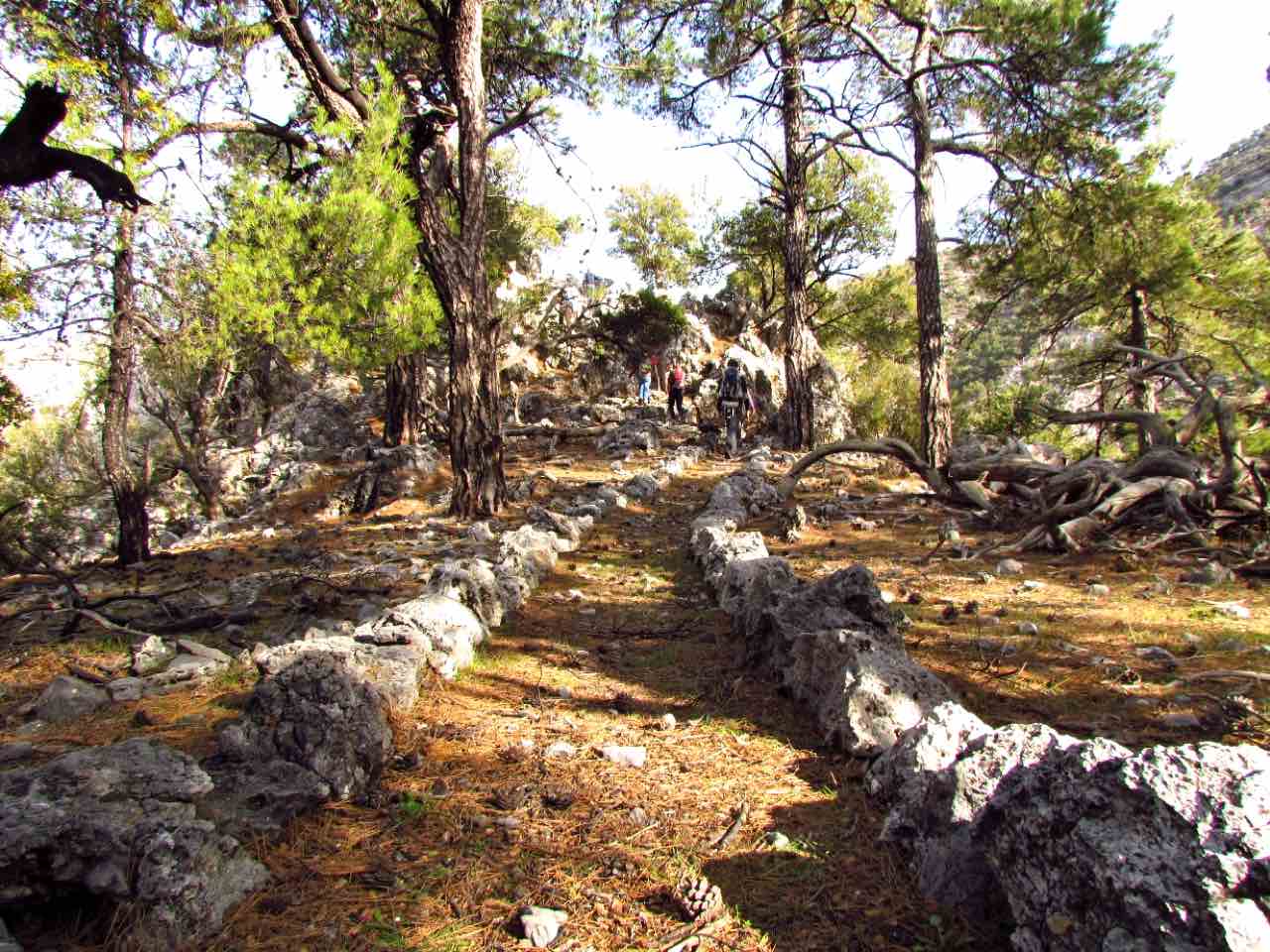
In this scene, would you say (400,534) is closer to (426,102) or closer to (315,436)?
(426,102)

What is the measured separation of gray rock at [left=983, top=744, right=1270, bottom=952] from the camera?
1.25 metres

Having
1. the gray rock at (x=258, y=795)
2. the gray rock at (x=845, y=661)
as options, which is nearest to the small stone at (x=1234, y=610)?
the gray rock at (x=845, y=661)

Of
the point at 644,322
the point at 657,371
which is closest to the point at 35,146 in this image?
the point at 644,322

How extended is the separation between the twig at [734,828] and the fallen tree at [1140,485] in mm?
4202

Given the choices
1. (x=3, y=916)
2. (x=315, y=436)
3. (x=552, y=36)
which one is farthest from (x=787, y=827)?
(x=315, y=436)

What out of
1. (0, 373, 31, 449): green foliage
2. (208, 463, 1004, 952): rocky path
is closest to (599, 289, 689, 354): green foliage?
(0, 373, 31, 449): green foliage

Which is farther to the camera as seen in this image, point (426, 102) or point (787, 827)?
point (426, 102)

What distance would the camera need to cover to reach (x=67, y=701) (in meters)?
3.13

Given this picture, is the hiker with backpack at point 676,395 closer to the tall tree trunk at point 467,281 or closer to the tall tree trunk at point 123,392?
the tall tree trunk at point 467,281

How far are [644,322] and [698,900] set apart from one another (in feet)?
84.6

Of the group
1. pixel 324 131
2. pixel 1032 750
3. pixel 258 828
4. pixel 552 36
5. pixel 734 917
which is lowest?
pixel 734 917

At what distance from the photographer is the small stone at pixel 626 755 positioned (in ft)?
8.90

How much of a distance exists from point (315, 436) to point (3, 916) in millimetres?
19901

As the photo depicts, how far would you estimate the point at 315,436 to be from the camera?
19797 mm
